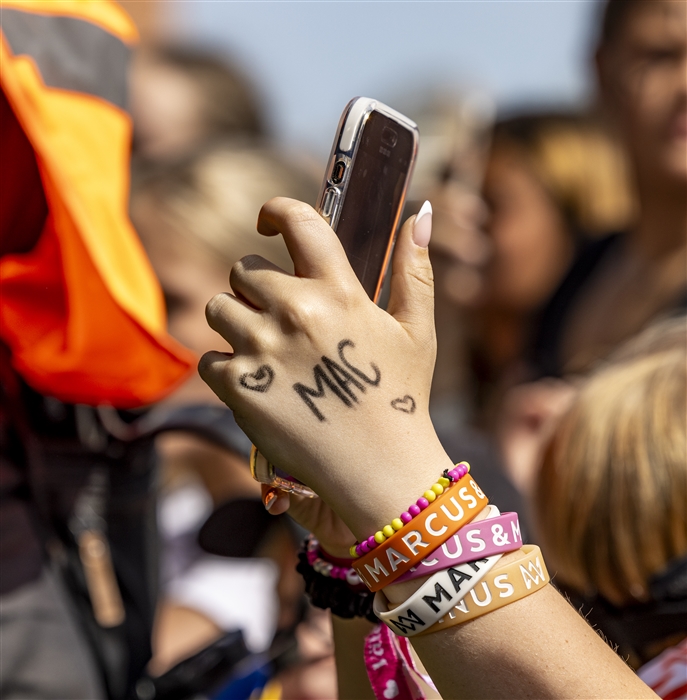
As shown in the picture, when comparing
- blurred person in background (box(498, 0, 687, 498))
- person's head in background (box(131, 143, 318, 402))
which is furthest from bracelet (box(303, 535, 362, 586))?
person's head in background (box(131, 143, 318, 402))

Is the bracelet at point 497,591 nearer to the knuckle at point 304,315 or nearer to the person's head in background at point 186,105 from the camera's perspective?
the knuckle at point 304,315

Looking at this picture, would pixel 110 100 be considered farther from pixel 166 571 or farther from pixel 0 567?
pixel 166 571

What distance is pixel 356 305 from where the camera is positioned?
0.59 meters

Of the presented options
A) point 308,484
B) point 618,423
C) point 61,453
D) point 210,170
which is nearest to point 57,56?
point 61,453

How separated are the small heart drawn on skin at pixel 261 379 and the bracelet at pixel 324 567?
0.83ft

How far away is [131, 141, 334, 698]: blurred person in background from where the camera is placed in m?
1.62

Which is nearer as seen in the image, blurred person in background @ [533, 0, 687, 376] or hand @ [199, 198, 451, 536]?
hand @ [199, 198, 451, 536]

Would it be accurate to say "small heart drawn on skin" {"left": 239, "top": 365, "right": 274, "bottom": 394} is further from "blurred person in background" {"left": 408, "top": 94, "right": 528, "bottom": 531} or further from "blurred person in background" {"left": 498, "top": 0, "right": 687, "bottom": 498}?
"blurred person in background" {"left": 408, "top": 94, "right": 528, "bottom": 531}

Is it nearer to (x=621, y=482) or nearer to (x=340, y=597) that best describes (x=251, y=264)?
(x=340, y=597)

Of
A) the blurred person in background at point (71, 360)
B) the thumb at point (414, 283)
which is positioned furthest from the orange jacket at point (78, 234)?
the thumb at point (414, 283)

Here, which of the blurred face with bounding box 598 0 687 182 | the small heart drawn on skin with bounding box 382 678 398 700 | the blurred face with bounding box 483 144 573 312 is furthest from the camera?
the blurred face with bounding box 483 144 573 312

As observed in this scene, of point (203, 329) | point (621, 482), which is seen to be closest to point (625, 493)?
point (621, 482)

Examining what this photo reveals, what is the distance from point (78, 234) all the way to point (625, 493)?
669mm

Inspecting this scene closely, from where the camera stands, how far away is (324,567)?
79 centimetres
